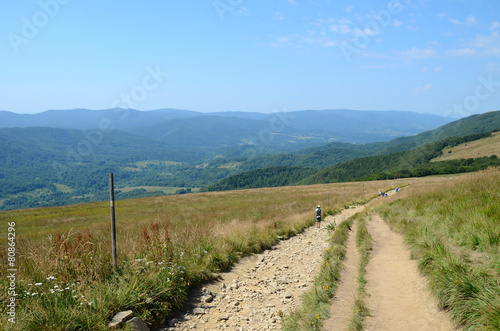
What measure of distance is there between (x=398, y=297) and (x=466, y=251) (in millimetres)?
1916

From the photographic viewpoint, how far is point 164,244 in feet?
25.9

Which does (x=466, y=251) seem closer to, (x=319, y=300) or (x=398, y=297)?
(x=398, y=297)

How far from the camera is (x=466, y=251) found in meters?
6.67

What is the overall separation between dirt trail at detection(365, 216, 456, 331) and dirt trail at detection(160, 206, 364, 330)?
5.72 ft

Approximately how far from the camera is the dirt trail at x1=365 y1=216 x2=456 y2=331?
209 inches

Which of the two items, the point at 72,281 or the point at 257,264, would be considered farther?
the point at 257,264

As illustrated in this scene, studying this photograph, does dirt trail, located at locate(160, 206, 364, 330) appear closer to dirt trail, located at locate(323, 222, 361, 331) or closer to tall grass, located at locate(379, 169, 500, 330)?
dirt trail, located at locate(323, 222, 361, 331)

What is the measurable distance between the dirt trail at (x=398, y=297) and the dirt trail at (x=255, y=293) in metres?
1.74

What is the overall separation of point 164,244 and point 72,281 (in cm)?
243

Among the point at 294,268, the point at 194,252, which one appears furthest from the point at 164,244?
the point at 294,268

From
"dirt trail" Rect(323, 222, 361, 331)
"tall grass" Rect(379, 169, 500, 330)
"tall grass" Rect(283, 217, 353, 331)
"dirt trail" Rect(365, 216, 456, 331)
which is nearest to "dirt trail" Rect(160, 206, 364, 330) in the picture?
"tall grass" Rect(283, 217, 353, 331)

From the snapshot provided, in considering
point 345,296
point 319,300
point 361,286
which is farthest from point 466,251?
point 319,300

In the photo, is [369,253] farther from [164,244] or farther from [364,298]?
[164,244]

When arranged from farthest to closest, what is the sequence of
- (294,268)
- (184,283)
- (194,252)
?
(294,268) → (194,252) → (184,283)
